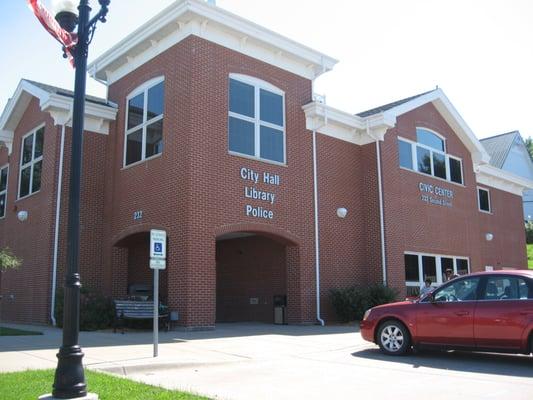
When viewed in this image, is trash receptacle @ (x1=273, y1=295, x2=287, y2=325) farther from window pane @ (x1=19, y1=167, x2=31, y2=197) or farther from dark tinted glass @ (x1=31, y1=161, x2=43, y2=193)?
window pane @ (x1=19, y1=167, x2=31, y2=197)

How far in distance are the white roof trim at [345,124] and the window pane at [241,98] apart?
7.25 ft

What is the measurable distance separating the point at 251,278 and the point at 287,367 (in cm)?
1033

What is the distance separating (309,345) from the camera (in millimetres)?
11883

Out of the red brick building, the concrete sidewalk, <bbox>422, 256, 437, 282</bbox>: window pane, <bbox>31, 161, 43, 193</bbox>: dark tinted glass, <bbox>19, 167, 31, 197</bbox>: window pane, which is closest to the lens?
the concrete sidewalk

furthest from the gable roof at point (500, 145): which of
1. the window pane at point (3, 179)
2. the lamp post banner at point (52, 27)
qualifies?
the lamp post banner at point (52, 27)

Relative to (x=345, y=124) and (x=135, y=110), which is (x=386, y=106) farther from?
(x=135, y=110)

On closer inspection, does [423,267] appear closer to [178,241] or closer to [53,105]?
[178,241]

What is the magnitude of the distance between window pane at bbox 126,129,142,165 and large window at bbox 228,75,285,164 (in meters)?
3.06

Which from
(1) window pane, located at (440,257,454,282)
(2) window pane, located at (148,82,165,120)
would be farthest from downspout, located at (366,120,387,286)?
(2) window pane, located at (148,82,165,120)

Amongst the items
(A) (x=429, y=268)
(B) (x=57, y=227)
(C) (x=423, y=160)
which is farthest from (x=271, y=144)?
(A) (x=429, y=268)

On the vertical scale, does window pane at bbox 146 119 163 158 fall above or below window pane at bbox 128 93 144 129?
below

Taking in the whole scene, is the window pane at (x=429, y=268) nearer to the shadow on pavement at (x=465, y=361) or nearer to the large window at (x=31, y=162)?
the shadow on pavement at (x=465, y=361)

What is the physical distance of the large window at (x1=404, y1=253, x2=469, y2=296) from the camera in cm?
2058

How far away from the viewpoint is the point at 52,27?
7289 millimetres
